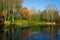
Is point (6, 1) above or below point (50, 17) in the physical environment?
above

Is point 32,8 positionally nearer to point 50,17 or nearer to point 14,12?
point 50,17

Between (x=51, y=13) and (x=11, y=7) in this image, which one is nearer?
(x=11, y=7)

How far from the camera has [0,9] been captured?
130ft

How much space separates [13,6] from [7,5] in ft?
6.77

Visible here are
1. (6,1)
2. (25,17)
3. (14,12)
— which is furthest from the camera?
(25,17)

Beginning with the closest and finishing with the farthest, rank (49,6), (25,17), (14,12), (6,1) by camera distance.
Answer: (6,1) < (14,12) < (25,17) < (49,6)

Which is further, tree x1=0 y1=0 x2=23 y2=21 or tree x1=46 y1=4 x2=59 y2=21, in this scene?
tree x1=46 y1=4 x2=59 y2=21

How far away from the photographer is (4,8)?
131 ft

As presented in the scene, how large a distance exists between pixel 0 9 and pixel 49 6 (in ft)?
83.5

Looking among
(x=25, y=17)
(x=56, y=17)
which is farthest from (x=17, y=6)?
(x=56, y=17)

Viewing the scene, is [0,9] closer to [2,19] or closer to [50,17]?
[2,19]

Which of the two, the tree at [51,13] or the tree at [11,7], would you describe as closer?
the tree at [11,7]

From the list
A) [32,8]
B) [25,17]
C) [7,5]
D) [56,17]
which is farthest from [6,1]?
[56,17]

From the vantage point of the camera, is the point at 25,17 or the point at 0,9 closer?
the point at 0,9
